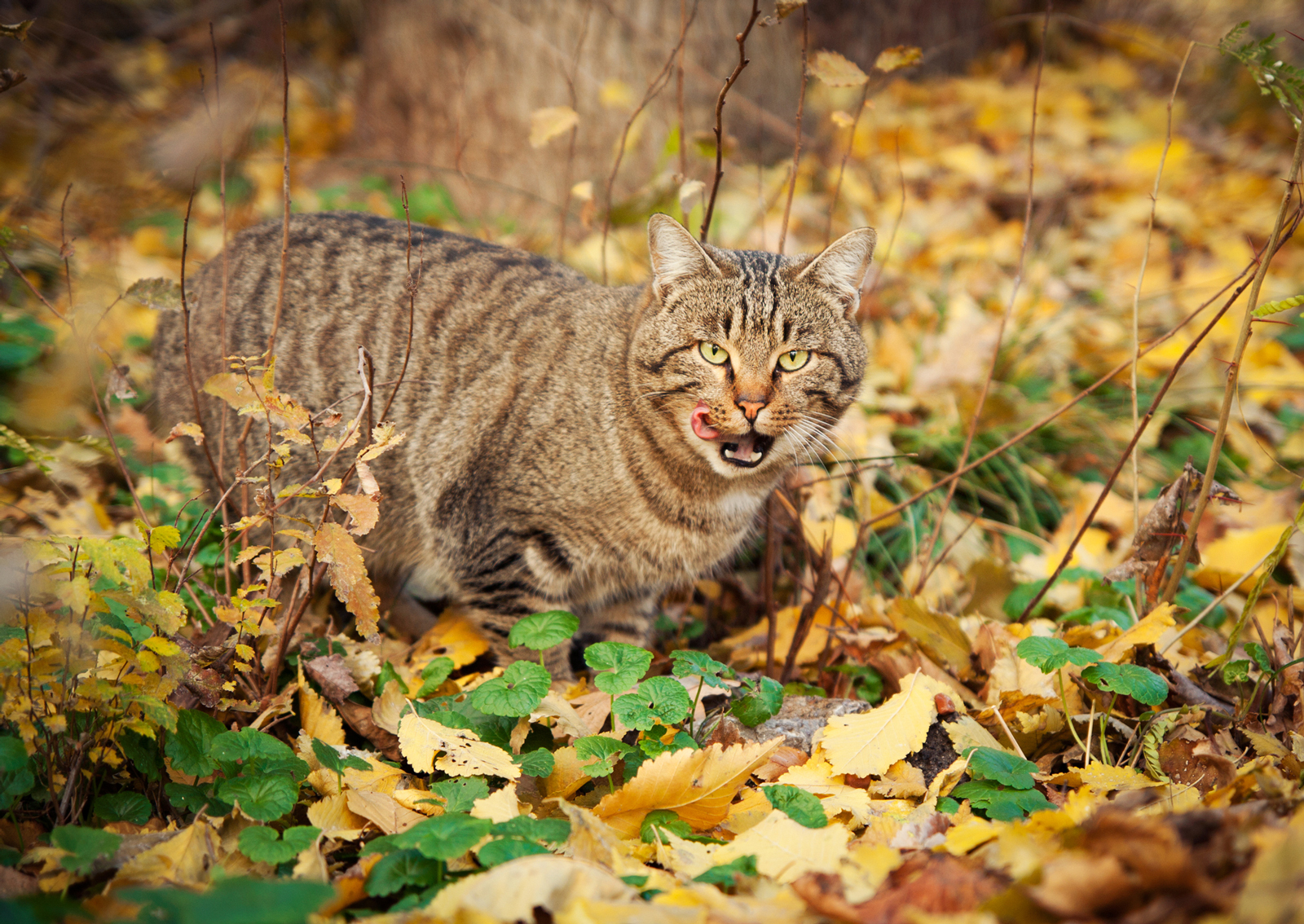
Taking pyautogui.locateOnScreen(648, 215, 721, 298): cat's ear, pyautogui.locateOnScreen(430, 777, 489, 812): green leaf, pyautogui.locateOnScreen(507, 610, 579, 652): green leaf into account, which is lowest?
pyautogui.locateOnScreen(430, 777, 489, 812): green leaf

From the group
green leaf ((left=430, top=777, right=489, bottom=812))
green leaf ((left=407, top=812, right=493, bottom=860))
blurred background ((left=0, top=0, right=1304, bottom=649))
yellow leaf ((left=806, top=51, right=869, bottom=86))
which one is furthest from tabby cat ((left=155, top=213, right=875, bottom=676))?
green leaf ((left=407, top=812, right=493, bottom=860))

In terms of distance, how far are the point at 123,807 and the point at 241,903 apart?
2.55 ft

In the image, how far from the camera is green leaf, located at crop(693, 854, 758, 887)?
1.51m

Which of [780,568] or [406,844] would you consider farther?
[780,568]

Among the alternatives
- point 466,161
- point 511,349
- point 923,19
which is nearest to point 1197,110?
point 923,19

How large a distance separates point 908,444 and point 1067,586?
916 mm

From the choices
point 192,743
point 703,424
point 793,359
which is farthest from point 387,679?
point 793,359

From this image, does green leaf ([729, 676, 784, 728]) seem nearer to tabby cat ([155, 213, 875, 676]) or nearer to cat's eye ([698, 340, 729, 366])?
tabby cat ([155, 213, 875, 676])

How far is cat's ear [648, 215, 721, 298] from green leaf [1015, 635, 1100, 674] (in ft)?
4.26

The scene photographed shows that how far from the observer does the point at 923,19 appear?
22.9 feet

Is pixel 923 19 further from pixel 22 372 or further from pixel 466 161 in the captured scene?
pixel 22 372

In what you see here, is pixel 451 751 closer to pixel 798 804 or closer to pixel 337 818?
pixel 337 818

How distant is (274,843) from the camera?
1515 millimetres

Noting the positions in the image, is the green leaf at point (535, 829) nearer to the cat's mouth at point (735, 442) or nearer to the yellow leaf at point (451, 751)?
the yellow leaf at point (451, 751)
